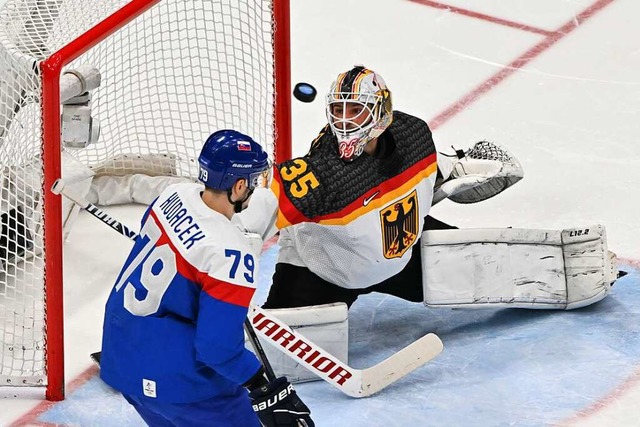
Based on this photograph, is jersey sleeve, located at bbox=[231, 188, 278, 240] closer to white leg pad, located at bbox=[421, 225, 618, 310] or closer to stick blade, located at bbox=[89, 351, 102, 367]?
white leg pad, located at bbox=[421, 225, 618, 310]

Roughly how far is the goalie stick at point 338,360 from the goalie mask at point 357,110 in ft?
1.54

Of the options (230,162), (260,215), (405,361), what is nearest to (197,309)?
(230,162)

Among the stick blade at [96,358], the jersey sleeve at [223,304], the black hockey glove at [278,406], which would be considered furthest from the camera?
the stick blade at [96,358]

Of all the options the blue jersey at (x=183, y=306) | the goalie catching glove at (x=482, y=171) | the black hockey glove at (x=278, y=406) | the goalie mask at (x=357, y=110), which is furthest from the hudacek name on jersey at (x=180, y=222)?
the goalie catching glove at (x=482, y=171)

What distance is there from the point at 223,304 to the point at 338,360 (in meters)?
0.96

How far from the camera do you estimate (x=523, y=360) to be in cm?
439

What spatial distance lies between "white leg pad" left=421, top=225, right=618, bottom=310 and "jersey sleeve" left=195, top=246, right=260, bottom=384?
120 centimetres

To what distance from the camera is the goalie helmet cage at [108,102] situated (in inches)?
162

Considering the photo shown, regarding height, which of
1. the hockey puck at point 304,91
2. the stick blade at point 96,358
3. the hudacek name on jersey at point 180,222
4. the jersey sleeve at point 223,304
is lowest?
the stick blade at point 96,358

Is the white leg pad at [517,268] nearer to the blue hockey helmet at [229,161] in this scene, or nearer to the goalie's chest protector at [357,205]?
the goalie's chest protector at [357,205]

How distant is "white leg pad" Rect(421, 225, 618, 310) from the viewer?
4457 millimetres

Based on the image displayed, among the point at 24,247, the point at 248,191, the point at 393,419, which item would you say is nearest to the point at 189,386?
the point at 248,191

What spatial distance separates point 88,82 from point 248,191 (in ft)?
4.03

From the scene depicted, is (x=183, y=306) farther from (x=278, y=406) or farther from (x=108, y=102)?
(x=108, y=102)
